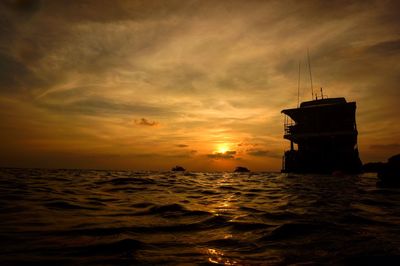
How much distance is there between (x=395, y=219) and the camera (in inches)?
251

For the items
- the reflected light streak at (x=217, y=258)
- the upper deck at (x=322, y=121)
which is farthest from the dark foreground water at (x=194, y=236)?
the upper deck at (x=322, y=121)

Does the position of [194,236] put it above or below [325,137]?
below

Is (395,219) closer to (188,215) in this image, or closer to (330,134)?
(188,215)

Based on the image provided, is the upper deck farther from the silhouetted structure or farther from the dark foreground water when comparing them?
the dark foreground water

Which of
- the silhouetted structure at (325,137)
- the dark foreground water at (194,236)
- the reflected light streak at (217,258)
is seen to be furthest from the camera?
the silhouetted structure at (325,137)

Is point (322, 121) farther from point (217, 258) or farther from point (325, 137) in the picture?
point (217, 258)

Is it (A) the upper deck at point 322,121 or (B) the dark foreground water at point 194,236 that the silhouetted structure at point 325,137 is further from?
(B) the dark foreground water at point 194,236

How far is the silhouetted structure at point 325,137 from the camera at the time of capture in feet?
117

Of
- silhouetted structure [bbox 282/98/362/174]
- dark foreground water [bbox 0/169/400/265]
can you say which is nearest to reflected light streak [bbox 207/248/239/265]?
dark foreground water [bbox 0/169/400/265]

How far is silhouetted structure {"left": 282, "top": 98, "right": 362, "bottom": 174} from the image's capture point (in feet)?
117

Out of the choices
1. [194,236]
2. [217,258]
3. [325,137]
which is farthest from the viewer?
[325,137]

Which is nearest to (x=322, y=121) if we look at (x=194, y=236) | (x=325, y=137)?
(x=325, y=137)

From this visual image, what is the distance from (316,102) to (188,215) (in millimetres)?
39054

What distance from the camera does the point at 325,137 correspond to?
36156 mm
